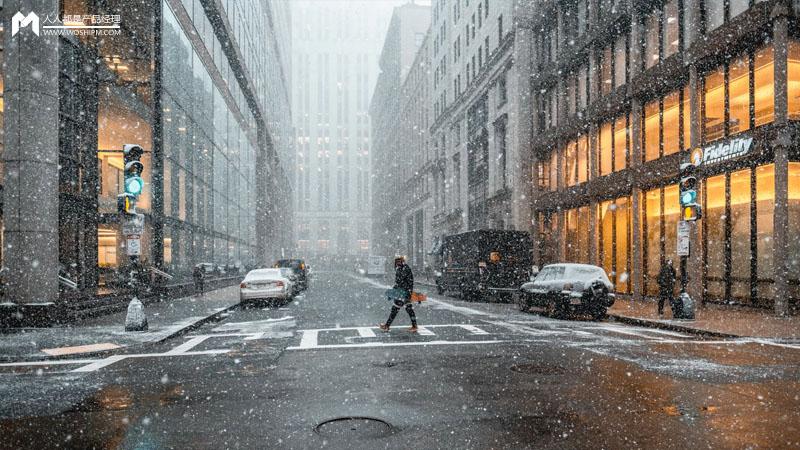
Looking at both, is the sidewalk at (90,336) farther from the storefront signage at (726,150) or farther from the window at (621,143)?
the window at (621,143)

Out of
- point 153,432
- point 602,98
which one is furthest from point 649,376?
point 602,98

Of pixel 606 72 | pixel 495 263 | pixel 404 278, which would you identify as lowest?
pixel 495 263

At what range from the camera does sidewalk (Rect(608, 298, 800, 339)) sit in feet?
44.5

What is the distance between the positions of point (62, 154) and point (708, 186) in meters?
20.6

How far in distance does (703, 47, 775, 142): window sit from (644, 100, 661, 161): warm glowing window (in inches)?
143

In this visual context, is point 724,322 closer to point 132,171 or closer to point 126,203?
point 126,203

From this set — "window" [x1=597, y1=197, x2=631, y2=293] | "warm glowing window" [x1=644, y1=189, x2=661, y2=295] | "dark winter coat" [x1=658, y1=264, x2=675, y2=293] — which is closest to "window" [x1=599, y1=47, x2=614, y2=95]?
"window" [x1=597, y1=197, x2=631, y2=293]

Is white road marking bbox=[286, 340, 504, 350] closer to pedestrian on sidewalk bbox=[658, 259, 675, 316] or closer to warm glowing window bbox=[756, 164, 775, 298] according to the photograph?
pedestrian on sidewalk bbox=[658, 259, 675, 316]

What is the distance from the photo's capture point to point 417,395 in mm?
Result: 7410

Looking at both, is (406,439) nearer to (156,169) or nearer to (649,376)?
(649,376)

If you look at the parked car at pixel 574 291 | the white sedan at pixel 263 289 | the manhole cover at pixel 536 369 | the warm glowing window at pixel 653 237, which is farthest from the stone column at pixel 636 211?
the manhole cover at pixel 536 369

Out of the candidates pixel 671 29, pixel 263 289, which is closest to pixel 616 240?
pixel 671 29

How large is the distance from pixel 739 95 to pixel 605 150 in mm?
9740

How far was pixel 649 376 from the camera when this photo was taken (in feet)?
27.8
